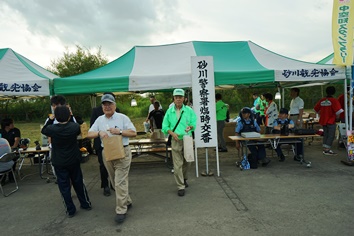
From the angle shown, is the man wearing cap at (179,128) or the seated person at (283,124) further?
the seated person at (283,124)

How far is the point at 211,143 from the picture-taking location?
15.8ft

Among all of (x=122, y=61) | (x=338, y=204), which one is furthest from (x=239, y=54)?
(x=338, y=204)

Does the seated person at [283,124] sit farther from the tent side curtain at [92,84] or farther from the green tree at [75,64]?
the green tree at [75,64]

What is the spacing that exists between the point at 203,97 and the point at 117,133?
2.23m

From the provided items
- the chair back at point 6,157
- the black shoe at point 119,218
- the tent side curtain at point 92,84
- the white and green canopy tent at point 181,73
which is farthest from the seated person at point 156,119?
the black shoe at point 119,218

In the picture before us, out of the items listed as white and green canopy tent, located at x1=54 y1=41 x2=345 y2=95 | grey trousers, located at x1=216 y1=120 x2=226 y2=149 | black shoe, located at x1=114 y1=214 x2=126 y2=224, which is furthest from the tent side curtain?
grey trousers, located at x1=216 y1=120 x2=226 y2=149

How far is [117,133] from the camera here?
3045mm

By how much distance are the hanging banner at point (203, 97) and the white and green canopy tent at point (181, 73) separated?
0.95 feet

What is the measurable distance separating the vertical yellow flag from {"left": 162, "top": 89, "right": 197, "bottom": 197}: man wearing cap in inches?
139

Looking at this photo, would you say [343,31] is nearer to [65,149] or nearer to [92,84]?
[92,84]

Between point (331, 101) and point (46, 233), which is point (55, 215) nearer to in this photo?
point (46, 233)

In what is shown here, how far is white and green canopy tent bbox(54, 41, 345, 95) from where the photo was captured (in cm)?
501

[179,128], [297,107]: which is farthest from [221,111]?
[179,128]

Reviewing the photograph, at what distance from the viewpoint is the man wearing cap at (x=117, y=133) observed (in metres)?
3.09
